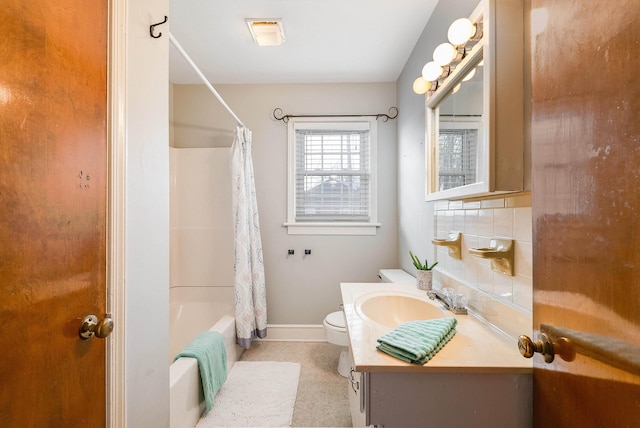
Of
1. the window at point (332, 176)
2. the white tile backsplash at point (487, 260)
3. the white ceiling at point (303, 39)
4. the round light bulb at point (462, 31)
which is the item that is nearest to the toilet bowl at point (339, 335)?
the white tile backsplash at point (487, 260)

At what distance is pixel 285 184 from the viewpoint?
278 centimetres

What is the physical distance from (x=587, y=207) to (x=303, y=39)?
2.09m

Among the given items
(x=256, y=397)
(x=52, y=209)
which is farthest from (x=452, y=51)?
(x=256, y=397)

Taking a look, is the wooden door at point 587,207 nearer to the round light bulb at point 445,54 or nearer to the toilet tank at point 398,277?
the round light bulb at point 445,54

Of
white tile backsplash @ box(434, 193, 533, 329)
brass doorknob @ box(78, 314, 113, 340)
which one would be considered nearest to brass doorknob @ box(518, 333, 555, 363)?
white tile backsplash @ box(434, 193, 533, 329)

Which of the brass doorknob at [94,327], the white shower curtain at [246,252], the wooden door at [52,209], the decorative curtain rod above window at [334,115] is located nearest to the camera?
the wooden door at [52,209]

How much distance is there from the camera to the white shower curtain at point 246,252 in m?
2.29

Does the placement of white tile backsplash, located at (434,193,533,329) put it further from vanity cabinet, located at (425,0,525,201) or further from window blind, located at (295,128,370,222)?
window blind, located at (295,128,370,222)

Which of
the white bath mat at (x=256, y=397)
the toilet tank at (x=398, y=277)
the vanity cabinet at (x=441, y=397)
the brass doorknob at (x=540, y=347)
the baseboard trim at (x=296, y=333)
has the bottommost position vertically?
the white bath mat at (x=256, y=397)

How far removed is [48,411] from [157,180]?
0.75m

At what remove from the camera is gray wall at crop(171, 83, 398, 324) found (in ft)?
9.05

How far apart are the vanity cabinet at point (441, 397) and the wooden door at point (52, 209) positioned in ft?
2.67

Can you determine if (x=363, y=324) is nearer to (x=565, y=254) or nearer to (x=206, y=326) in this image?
(x=565, y=254)

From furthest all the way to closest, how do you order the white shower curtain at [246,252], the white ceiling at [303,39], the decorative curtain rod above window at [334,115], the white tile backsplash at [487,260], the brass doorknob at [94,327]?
the decorative curtain rod above window at [334,115] < the white shower curtain at [246,252] < the white ceiling at [303,39] < the white tile backsplash at [487,260] < the brass doorknob at [94,327]
